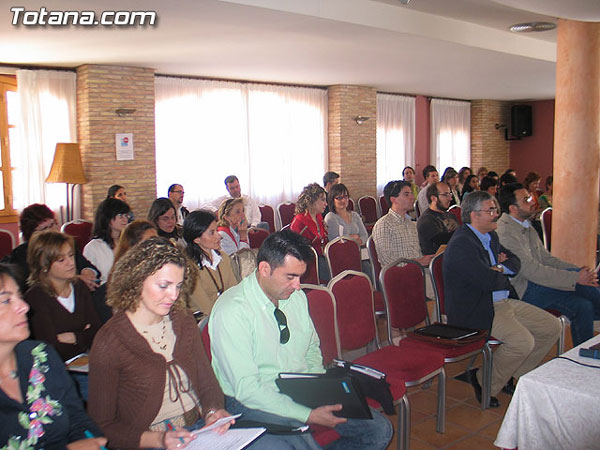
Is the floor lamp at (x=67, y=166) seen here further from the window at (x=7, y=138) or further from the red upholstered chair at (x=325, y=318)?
the red upholstered chair at (x=325, y=318)

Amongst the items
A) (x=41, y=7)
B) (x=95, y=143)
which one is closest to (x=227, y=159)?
(x=95, y=143)

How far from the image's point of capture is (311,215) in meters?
6.39

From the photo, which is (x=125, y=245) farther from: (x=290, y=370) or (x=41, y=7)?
(x=41, y=7)

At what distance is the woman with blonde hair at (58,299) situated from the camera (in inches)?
123

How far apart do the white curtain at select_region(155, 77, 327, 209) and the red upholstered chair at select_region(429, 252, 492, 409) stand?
656 centimetres

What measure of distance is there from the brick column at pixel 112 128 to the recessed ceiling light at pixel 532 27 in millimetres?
5606

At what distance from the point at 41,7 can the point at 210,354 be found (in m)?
4.32

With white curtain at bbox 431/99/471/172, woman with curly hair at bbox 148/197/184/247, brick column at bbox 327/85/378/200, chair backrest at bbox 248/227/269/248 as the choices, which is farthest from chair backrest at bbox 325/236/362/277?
white curtain at bbox 431/99/471/172

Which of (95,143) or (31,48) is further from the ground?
(31,48)

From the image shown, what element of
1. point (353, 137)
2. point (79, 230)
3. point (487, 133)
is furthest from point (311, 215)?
point (487, 133)

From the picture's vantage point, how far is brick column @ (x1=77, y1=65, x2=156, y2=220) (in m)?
8.40

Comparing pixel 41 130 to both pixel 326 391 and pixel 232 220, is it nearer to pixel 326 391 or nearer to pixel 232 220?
pixel 232 220

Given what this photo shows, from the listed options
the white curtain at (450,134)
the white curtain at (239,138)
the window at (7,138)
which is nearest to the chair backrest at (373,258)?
the white curtain at (239,138)

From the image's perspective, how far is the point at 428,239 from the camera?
559cm
